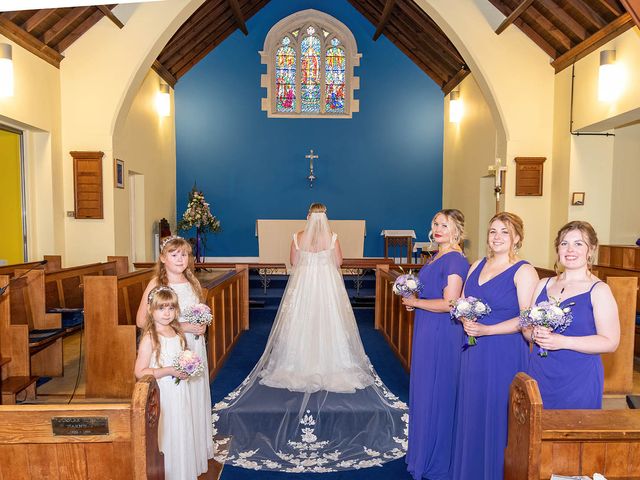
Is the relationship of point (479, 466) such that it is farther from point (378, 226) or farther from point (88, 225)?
point (378, 226)

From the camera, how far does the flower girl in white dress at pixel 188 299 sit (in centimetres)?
264

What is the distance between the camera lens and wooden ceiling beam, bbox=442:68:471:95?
9.12 metres

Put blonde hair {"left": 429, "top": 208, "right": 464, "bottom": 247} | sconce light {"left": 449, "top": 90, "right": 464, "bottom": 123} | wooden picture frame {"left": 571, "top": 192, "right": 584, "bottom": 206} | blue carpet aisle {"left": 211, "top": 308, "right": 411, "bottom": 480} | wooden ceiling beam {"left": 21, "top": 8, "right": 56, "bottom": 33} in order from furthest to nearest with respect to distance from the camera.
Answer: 1. sconce light {"left": 449, "top": 90, "right": 464, "bottom": 123}
2. wooden picture frame {"left": 571, "top": 192, "right": 584, "bottom": 206}
3. wooden ceiling beam {"left": 21, "top": 8, "right": 56, "bottom": 33}
4. blue carpet aisle {"left": 211, "top": 308, "right": 411, "bottom": 480}
5. blonde hair {"left": 429, "top": 208, "right": 464, "bottom": 247}

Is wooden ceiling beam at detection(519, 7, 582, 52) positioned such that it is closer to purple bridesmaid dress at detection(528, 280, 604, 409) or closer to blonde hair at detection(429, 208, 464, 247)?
blonde hair at detection(429, 208, 464, 247)

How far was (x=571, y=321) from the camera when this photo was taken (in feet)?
6.56

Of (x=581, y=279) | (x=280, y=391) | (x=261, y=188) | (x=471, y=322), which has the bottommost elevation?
(x=280, y=391)

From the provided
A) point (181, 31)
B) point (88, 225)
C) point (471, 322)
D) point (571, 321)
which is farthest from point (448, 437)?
point (181, 31)

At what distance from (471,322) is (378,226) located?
8.93 m

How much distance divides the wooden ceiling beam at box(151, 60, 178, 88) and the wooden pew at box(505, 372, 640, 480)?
30.3 feet

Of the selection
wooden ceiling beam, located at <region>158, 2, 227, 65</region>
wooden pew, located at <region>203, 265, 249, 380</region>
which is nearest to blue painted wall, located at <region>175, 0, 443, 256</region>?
wooden ceiling beam, located at <region>158, 2, 227, 65</region>

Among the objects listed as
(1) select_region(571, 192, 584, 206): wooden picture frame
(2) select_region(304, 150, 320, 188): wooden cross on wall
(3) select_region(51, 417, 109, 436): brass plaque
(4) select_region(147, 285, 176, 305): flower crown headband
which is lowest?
(3) select_region(51, 417, 109, 436): brass plaque

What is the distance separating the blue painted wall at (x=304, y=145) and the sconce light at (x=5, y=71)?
548 centimetres

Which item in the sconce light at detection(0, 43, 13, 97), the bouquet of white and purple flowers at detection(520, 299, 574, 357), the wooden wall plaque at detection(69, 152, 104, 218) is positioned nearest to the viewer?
the bouquet of white and purple flowers at detection(520, 299, 574, 357)

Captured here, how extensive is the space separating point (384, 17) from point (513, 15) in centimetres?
380
